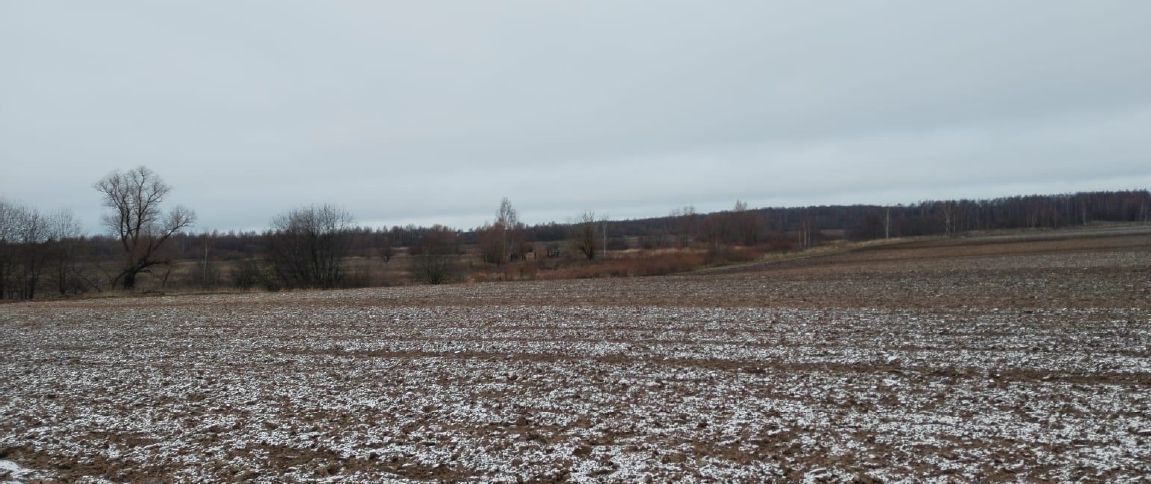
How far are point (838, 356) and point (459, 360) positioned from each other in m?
7.41

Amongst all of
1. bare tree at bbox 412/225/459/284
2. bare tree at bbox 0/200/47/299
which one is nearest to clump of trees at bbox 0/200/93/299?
bare tree at bbox 0/200/47/299

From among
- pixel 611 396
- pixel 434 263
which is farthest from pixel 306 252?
pixel 611 396

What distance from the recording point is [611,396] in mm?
10117

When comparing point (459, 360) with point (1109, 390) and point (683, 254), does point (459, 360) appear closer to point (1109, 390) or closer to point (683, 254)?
point (1109, 390)

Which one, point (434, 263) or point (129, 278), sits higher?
point (434, 263)

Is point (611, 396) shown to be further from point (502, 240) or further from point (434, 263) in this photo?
point (502, 240)

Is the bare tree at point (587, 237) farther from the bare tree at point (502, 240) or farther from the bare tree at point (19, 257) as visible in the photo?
the bare tree at point (19, 257)

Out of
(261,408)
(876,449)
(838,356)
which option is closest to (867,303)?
(838,356)

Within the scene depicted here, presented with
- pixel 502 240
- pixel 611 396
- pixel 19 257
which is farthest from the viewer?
pixel 502 240

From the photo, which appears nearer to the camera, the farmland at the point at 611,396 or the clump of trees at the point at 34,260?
the farmland at the point at 611,396

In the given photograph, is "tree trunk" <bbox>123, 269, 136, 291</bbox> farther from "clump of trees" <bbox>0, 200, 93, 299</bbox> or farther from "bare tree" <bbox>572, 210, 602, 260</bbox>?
"bare tree" <bbox>572, 210, 602, 260</bbox>

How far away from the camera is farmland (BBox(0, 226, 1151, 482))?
23.9 ft

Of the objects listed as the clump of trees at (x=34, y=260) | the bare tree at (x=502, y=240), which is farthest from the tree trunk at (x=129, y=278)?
the bare tree at (x=502, y=240)

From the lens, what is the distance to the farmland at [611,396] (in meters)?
7.29
